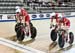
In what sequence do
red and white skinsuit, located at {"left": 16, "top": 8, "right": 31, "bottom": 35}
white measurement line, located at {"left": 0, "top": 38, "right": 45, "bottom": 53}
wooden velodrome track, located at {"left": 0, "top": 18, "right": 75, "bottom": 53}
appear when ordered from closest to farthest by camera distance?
white measurement line, located at {"left": 0, "top": 38, "right": 45, "bottom": 53} → wooden velodrome track, located at {"left": 0, "top": 18, "right": 75, "bottom": 53} → red and white skinsuit, located at {"left": 16, "top": 8, "right": 31, "bottom": 35}

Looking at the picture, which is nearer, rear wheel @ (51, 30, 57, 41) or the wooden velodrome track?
the wooden velodrome track

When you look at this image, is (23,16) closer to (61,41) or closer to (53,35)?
(53,35)

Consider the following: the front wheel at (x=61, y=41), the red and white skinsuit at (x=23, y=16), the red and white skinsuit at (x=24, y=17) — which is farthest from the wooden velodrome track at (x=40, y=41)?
the red and white skinsuit at (x=23, y=16)

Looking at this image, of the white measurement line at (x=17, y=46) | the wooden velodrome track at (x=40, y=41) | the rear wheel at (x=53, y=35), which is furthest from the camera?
the rear wheel at (x=53, y=35)

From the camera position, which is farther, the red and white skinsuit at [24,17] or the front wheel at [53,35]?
the front wheel at [53,35]

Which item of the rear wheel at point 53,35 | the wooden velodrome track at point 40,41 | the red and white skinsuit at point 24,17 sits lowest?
the wooden velodrome track at point 40,41

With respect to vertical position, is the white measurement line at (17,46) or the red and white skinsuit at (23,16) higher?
the red and white skinsuit at (23,16)

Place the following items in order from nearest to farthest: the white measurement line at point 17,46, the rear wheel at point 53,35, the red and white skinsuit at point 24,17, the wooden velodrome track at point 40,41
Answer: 1. the white measurement line at point 17,46
2. the wooden velodrome track at point 40,41
3. the red and white skinsuit at point 24,17
4. the rear wheel at point 53,35

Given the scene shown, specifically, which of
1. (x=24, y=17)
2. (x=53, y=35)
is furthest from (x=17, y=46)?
(x=53, y=35)

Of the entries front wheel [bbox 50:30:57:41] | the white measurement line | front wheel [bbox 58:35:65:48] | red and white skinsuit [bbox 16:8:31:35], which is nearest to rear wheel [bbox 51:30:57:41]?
front wheel [bbox 50:30:57:41]

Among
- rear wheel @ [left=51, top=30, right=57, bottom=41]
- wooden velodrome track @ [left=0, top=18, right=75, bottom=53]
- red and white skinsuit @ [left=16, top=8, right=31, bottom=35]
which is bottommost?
wooden velodrome track @ [left=0, top=18, right=75, bottom=53]

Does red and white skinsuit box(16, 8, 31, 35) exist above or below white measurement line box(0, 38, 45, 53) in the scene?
above

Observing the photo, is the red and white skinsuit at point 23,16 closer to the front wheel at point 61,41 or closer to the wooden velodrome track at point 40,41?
the wooden velodrome track at point 40,41

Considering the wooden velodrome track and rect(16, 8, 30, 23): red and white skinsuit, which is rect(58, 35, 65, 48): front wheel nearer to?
the wooden velodrome track
